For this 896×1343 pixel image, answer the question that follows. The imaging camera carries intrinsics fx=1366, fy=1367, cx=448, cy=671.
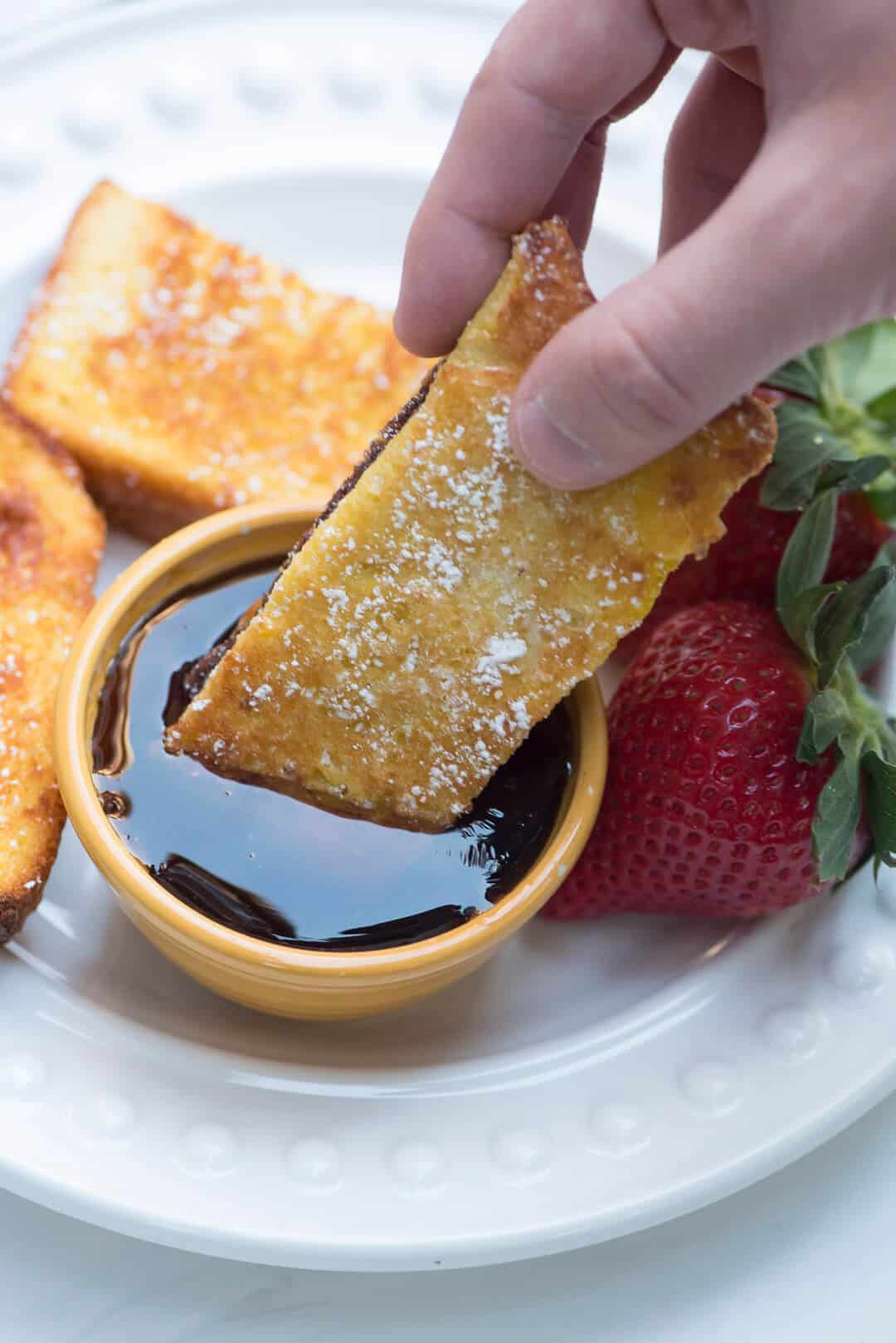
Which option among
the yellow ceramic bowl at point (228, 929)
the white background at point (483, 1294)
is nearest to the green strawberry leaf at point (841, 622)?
the yellow ceramic bowl at point (228, 929)

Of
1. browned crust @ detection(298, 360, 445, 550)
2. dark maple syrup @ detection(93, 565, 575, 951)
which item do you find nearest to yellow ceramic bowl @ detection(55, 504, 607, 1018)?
dark maple syrup @ detection(93, 565, 575, 951)

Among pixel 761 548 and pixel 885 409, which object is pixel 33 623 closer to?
pixel 761 548

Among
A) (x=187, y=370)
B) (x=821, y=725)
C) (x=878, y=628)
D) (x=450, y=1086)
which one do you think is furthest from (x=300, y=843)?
(x=187, y=370)

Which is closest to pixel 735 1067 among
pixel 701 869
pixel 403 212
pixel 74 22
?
pixel 701 869

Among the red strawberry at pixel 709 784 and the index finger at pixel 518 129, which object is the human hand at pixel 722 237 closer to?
the index finger at pixel 518 129

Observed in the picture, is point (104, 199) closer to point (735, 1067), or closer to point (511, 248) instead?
point (511, 248)

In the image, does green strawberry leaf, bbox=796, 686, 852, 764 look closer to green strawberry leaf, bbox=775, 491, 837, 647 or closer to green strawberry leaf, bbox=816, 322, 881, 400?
green strawberry leaf, bbox=775, 491, 837, 647
